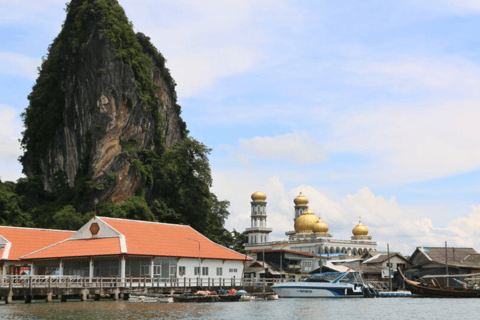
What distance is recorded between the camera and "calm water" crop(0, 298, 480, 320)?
131 feet

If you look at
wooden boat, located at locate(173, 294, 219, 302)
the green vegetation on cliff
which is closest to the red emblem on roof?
wooden boat, located at locate(173, 294, 219, 302)

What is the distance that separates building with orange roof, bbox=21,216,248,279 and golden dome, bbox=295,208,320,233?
70.3m

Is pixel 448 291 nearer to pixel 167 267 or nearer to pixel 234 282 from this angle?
pixel 234 282

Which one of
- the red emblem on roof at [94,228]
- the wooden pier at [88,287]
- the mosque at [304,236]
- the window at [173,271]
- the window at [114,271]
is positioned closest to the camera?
the wooden pier at [88,287]

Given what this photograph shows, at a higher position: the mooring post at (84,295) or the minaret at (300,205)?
the minaret at (300,205)

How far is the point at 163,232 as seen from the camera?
6469cm

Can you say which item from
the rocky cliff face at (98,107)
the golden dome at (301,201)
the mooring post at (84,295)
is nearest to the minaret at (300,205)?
the golden dome at (301,201)

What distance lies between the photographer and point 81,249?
58.9 metres

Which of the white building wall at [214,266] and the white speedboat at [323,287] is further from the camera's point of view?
the white building wall at [214,266]

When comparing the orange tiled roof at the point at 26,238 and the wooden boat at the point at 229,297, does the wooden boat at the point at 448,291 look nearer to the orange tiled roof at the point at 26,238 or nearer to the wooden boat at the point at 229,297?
the wooden boat at the point at 229,297

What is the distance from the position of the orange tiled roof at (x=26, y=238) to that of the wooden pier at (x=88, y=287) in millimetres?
7885

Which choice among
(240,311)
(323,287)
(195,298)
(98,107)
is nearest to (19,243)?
(195,298)

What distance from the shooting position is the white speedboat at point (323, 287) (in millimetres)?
61406

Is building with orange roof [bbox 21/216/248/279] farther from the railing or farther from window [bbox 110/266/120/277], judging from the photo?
the railing
